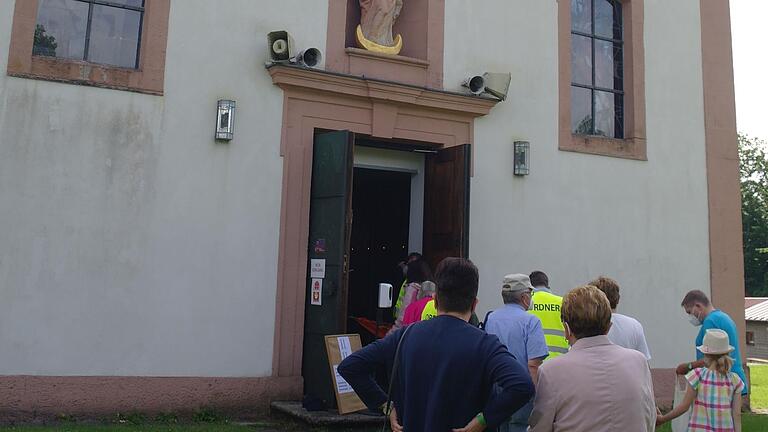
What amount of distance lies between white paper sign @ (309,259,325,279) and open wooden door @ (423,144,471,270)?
63.8 inches

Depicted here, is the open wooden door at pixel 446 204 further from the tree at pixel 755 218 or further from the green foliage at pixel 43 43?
the tree at pixel 755 218

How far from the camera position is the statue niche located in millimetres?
9977

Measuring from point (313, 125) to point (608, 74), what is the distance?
17.0 ft

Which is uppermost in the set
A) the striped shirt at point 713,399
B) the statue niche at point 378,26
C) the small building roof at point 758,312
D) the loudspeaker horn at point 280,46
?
the statue niche at point 378,26

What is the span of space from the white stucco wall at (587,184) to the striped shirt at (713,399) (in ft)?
15.0

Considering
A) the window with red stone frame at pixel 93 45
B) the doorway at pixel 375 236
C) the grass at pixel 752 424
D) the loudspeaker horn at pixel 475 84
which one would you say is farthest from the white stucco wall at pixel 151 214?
the grass at pixel 752 424

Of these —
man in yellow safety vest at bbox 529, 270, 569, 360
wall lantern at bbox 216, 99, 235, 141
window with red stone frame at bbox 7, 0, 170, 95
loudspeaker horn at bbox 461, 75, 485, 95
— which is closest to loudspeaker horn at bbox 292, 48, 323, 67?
wall lantern at bbox 216, 99, 235, 141

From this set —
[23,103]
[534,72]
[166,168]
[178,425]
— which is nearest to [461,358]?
[178,425]

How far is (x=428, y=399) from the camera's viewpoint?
10.9 feet

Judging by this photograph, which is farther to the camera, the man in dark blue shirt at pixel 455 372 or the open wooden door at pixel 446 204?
the open wooden door at pixel 446 204

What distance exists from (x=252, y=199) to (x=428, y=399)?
6.03m

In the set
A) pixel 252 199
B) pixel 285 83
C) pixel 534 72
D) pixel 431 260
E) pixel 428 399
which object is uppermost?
pixel 534 72

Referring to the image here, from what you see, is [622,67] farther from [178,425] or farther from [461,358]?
[461,358]

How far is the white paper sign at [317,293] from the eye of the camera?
8875 mm
